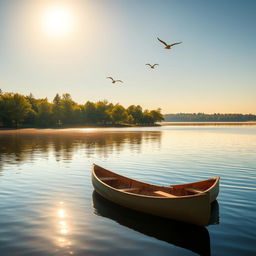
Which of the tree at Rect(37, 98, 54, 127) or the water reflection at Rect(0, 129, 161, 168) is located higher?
the tree at Rect(37, 98, 54, 127)

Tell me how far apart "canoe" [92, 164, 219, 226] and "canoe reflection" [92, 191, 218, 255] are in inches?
15.3

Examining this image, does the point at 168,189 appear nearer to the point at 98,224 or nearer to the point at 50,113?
the point at 98,224

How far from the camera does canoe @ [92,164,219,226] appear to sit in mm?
12531

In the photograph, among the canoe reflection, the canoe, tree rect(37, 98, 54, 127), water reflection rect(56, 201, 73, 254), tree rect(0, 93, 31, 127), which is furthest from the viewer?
tree rect(37, 98, 54, 127)

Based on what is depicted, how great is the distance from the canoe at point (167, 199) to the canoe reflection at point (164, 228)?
39 cm

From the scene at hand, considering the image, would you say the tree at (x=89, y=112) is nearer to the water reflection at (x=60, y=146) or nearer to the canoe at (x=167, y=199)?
the water reflection at (x=60, y=146)

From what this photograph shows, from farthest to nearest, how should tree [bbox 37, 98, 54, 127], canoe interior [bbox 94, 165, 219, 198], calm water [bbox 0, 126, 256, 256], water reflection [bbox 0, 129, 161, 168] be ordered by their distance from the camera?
1. tree [bbox 37, 98, 54, 127]
2. water reflection [bbox 0, 129, 161, 168]
3. canoe interior [bbox 94, 165, 219, 198]
4. calm water [bbox 0, 126, 256, 256]

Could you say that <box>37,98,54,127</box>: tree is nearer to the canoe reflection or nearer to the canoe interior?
the canoe interior

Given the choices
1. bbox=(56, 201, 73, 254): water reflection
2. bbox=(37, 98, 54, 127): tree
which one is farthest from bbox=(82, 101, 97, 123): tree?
bbox=(56, 201, 73, 254): water reflection

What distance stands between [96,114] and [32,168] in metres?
152

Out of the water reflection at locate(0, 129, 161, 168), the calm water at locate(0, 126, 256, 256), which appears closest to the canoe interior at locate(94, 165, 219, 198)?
the calm water at locate(0, 126, 256, 256)

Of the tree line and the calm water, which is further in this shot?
the tree line

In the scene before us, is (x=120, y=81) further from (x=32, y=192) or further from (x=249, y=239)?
(x=249, y=239)

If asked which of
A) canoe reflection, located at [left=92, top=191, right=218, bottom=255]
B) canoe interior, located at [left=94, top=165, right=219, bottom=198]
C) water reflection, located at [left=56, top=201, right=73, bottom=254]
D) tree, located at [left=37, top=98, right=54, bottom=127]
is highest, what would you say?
tree, located at [left=37, top=98, right=54, bottom=127]
